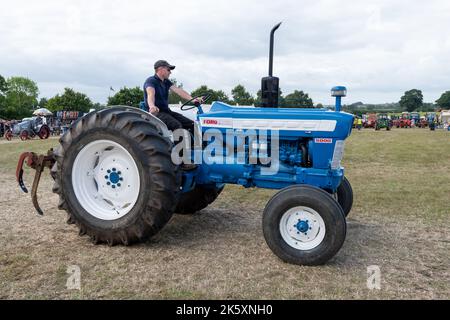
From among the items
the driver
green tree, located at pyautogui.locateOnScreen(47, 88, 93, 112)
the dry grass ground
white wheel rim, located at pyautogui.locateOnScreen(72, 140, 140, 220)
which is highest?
green tree, located at pyautogui.locateOnScreen(47, 88, 93, 112)

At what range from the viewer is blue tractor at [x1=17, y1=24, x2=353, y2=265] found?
13.4ft

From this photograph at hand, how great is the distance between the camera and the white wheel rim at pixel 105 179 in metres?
4.63

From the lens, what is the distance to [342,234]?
3.90 m

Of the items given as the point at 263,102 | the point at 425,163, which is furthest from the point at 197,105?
the point at 425,163

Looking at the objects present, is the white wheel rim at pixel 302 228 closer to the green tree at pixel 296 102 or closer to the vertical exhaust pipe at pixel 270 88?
the vertical exhaust pipe at pixel 270 88

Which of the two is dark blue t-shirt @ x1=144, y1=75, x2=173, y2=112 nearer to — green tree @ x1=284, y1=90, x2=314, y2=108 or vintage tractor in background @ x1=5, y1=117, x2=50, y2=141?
green tree @ x1=284, y1=90, x2=314, y2=108

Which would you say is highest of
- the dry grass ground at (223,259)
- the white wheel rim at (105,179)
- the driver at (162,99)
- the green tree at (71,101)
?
the green tree at (71,101)

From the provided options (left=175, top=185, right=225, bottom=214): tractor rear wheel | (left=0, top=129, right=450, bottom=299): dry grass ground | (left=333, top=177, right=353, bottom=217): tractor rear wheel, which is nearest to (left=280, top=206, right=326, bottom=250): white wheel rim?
(left=0, top=129, right=450, bottom=299): dry grass ground

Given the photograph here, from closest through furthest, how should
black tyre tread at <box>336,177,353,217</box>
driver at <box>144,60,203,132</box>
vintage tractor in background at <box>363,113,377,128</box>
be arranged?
driver at <box>144,60,203,132</box>
black tyre tread at <box>336,177,353,217</box>
vintage tractor in background at <box>363,113,377,128</box>

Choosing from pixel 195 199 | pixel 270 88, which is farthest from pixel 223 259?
pixel 270 88

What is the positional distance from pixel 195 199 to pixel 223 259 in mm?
1747

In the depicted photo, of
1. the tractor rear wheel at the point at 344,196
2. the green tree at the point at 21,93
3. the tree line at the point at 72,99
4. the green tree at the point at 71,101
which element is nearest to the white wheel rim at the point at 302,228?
the tractor rear wheel at the point at 344,196

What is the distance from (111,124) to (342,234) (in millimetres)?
2577

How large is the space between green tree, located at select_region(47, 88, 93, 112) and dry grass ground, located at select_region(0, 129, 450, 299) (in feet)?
181
